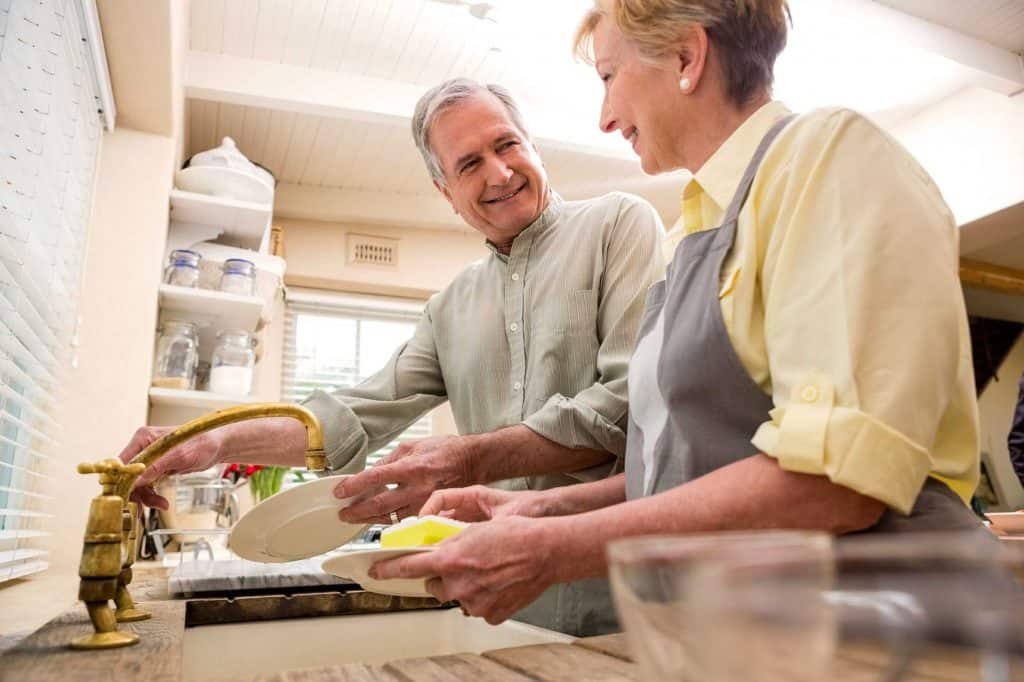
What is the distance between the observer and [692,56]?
37.0 inches

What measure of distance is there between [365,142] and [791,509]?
3.65 m

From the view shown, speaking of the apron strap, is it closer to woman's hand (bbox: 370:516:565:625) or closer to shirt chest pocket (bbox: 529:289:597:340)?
woman's hand (bbox: 370:516:565:625)

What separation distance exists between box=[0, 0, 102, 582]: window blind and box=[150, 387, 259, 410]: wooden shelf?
39 centimetres

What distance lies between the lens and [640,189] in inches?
176

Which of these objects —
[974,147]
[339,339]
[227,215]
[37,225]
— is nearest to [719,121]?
[37,225]

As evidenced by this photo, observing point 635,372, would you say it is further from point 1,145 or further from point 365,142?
point 365,142

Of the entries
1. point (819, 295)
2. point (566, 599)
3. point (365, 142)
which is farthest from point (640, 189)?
point (819, 295)

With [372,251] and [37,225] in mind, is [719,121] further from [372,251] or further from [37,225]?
[372,251]

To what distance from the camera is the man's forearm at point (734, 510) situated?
24.5 inches

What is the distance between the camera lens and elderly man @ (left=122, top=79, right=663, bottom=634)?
49.8 inches

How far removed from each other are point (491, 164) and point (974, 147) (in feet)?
10.1

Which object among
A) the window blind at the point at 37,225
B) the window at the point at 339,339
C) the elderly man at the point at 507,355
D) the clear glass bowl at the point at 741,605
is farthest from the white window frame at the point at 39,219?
the window at the point at 339,339

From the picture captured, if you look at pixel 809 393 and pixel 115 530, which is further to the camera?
pixel 115 530

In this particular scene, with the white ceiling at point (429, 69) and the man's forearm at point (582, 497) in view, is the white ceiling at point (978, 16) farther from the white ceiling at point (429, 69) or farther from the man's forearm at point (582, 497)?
the man's forearm at point (582, 497)
